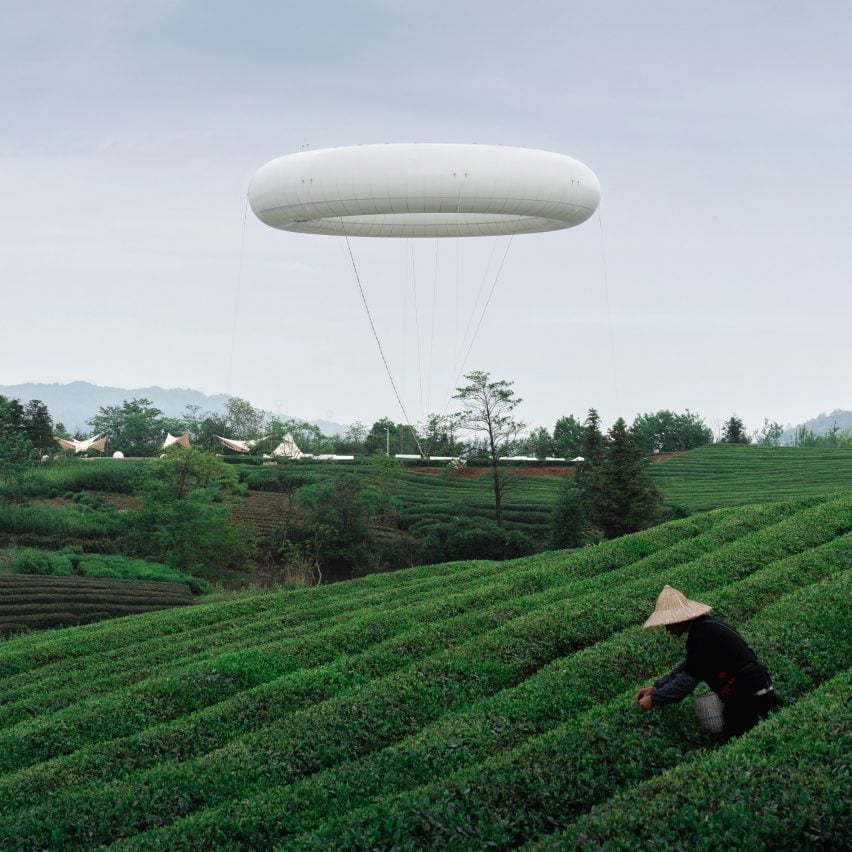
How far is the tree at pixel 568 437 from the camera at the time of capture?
62656mm

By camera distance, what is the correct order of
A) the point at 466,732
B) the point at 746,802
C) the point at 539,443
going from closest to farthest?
the point at 746,802 → the point at 466,732 → the point at 539,443

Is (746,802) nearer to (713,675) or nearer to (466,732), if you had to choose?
(713,675)

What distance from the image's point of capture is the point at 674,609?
733cm

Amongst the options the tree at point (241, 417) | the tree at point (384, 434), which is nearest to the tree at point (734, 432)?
the tree at point (384, 434)

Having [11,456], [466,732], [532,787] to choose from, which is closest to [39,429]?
[11,456]

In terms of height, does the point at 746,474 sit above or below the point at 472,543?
above

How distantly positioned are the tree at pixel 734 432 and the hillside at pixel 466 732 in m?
58.0

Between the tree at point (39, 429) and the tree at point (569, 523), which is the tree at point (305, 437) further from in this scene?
the tree at point (569, 523)

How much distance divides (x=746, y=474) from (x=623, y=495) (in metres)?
22.4

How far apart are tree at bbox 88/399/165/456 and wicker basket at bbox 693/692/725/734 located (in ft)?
256

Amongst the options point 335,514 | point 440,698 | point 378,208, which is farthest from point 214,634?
point 335,514

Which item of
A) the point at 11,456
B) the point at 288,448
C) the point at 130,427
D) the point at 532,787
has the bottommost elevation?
the point at 532,787

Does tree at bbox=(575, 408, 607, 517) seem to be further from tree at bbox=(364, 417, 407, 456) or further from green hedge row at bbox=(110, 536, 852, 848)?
tree at bbox=(364, 417, 407, 456)

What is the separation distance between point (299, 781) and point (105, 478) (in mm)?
40522
